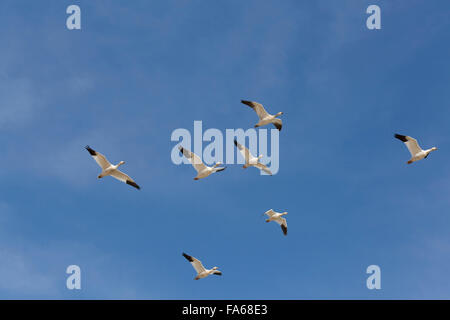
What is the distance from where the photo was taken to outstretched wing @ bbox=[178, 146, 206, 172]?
136 feet

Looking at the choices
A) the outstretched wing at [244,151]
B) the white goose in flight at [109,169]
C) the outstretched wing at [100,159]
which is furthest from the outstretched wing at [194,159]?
the outstretched wing at [100,159]

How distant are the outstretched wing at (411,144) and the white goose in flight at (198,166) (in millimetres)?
15245

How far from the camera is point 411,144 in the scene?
43250 mm

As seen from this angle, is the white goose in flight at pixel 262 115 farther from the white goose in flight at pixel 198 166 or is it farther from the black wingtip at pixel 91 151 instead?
the black wingtip at pixel 91 151

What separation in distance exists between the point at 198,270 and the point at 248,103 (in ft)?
49.0

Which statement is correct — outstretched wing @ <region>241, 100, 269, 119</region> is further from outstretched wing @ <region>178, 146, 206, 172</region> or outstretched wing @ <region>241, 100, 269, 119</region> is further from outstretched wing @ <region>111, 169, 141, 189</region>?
outstretched wing @ <region>111, 169, 141, 189</region>

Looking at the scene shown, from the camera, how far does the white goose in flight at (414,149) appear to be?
42812 millimetres

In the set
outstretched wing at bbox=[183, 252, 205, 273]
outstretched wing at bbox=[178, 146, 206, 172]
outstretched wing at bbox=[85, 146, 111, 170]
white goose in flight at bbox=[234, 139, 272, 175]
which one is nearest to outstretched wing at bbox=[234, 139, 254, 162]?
white goose in flight at bbox=[234, 139, 272, 175]

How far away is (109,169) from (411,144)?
24.7 m

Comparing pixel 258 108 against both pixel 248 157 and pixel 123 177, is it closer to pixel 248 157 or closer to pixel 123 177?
pixel 248 157

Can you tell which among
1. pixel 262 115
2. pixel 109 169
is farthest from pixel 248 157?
pixel 109 169

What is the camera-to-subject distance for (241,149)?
45219 millimetres

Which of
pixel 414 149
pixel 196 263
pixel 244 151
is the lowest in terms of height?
pixel 196 263
